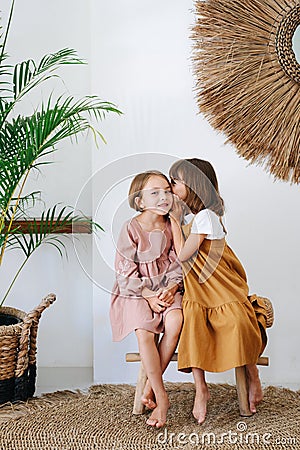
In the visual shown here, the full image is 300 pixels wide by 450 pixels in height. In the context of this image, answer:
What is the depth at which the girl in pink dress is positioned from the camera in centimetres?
248

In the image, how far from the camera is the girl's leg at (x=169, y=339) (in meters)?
2.50

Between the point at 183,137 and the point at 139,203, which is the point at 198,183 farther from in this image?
the point at 183,137

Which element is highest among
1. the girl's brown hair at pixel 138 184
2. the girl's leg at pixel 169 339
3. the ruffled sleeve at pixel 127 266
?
the girl's brown hair at pixel 138 184

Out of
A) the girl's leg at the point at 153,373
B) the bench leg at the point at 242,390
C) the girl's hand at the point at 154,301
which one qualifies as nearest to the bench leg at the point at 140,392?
the girl's leg at the point at 153,373

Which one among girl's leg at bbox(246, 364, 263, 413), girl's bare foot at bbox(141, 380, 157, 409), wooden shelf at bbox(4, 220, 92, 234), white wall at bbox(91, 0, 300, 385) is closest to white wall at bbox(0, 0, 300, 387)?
white wall at bbox(91, 0, 300, 385)

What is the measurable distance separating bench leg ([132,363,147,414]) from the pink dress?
6.5 inches

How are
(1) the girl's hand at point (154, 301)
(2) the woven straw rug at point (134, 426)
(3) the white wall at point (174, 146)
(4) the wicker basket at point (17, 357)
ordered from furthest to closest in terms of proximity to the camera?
1. (3) the white wall at point (174, 146)
2. (4) the wicker basket at point (17, 357)
3. (1) the girl's hand at point (154, 301)
4. (2) the woven straw rug at point (134, 426)

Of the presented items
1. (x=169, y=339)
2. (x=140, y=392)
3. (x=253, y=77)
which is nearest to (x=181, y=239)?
(x=169, y=339)

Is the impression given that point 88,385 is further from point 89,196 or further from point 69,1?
point 69,1

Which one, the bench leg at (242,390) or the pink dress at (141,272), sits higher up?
the pink dress at (141,272)

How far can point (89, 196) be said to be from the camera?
259 centimetres

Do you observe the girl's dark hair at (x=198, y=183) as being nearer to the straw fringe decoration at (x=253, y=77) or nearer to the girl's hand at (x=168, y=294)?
the girl's hand at (x=168, y=294)

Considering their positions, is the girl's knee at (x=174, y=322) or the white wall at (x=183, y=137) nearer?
the girl's knee at (x=174, y=322)

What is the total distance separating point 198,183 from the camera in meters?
2.57
